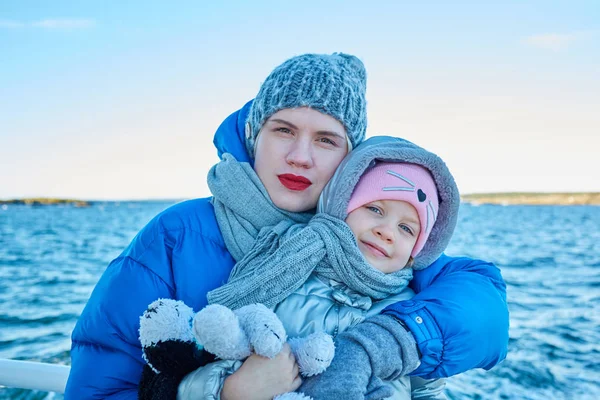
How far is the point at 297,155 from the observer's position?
209 centimetres

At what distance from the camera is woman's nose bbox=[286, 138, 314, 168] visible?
210cm

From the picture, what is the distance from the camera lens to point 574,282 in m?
14.6

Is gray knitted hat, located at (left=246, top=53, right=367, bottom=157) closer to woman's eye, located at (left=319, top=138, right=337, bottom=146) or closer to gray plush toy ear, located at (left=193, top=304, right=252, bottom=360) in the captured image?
woman's eye, located at (left=319, top=138, right=337, bottom=146)

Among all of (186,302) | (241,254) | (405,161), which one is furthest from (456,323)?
(186,302)

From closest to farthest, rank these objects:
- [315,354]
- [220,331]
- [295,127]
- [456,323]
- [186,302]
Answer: [220,331]
[315,354]
[456,323]
[186,302]
[295,127]

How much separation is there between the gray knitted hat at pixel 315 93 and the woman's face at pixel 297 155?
4 centimetres

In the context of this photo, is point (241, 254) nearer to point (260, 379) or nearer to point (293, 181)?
point (293, 181)

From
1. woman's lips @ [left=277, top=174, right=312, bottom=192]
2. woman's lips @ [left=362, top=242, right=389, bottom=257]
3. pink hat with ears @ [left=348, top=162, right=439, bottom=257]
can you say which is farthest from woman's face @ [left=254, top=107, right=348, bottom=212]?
woman's lips @ [left=362, top=242, right=389, bottom=257]

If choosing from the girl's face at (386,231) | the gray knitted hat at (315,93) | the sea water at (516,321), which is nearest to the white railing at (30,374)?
the gray knitted hat at (315,93)

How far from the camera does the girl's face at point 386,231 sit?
82.7 inches

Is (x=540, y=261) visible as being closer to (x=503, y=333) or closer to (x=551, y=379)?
(x=551, y=379)

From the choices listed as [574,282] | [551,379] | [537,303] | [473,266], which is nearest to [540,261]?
[574,282]

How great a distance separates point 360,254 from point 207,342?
0.75m

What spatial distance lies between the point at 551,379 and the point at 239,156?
20.9ft
